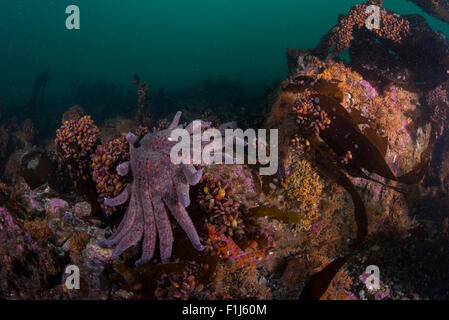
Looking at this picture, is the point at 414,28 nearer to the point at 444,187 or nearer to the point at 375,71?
the point at 375,71

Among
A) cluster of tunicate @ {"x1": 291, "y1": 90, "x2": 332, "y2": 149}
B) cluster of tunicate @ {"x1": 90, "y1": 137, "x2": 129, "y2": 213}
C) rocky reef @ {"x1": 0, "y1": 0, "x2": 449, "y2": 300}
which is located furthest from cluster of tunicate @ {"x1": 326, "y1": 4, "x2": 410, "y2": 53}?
cluster of tunicate @ {"x1": 90, "y1": 137, "x2": 129, "y2": 213}

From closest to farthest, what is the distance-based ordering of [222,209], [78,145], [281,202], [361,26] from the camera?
1. [222,209]
2. [78,145]
3. [281,202]
4. [361,26]

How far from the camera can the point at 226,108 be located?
55.9ft

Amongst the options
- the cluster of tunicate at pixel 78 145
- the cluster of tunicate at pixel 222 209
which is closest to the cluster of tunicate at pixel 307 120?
the cluster of tunicate at pixel 222 209

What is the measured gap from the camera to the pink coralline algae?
357 centimetres

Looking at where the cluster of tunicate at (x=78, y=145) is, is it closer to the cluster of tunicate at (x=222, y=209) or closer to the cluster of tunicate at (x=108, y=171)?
→ the cluster of tunicate at (x=108, y=171)

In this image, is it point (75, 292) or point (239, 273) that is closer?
point (75, 292)

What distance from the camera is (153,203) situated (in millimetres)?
3695

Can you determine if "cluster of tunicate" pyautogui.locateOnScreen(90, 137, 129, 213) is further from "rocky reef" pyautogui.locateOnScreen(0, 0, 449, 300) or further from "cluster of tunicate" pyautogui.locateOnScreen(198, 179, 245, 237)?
"cluster of tunicate" pyautogui.locateOnScreen(198, 179, 245, 237)

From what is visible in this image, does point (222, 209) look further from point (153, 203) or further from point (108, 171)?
point (108, 171)

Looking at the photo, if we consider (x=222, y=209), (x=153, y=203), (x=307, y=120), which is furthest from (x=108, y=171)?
(x=307, y=120)
